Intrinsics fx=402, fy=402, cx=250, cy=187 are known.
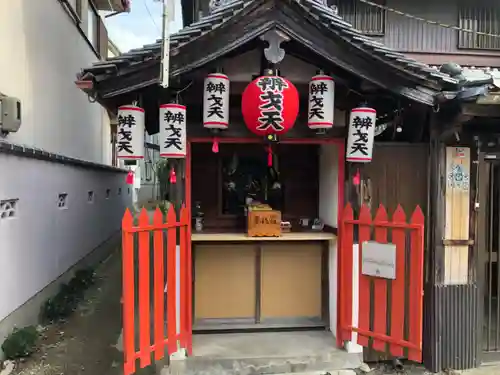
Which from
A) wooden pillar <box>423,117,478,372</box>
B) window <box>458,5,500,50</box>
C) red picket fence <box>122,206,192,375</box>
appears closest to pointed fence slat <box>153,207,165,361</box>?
red picket fence <box>122,206,192,375</box>

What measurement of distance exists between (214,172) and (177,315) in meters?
2.53

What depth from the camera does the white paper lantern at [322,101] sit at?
17.4 feet

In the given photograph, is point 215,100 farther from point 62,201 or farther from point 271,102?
point 62,201

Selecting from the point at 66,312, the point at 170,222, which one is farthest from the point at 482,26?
the point at 66,312

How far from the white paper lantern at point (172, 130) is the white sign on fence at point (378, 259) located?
2.90m

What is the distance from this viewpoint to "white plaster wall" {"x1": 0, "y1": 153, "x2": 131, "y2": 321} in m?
6.73

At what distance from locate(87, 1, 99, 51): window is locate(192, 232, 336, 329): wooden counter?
1062cm

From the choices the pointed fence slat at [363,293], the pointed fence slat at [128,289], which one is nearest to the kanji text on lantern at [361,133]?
the pointed fence slat at [363,293]

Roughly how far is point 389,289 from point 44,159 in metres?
7.19

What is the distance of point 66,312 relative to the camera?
8617 millimetres

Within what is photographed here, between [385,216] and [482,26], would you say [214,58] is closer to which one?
[385,216]

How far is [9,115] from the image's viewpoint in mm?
6672

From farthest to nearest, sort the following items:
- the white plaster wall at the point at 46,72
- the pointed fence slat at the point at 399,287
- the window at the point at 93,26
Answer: the window at the point at 93,26 → the white plaster wall at the point at 46,72 → the pointed fence slat at the point at 399,287

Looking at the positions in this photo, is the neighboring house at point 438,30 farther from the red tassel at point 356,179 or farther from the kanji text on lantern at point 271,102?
the kanji text on lantern at point 271,102
